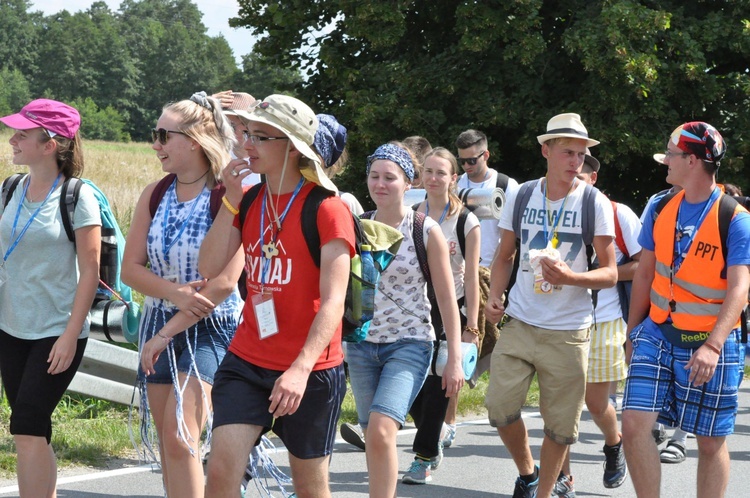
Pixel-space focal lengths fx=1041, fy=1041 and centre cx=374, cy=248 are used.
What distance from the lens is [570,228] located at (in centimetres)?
539

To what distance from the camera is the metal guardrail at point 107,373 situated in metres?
7.05

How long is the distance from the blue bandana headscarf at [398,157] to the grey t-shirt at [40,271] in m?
1.41

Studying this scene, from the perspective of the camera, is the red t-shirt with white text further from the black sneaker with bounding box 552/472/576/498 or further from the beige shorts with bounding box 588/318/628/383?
the beige shorts with bounding box 588/318/628/383

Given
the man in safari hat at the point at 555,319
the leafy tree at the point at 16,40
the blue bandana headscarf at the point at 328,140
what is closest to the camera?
the blue bandana headscarf at the point at 328,140

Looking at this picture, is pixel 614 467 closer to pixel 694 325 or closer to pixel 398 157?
pixel 694 325

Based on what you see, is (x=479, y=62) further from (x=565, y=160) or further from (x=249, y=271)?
(x=249, y=271)

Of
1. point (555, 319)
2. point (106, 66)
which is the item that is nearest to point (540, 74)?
point (555, 319)

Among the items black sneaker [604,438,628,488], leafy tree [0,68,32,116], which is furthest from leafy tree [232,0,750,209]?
leafy tree [0,68,32,116]

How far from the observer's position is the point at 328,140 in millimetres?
4152

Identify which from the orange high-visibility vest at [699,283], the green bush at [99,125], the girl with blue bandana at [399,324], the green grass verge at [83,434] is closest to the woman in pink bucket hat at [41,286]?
the girl with blue bandana at [399,324]

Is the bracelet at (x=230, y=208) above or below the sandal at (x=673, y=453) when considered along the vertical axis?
above

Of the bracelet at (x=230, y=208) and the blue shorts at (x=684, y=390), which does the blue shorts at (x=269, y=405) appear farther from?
the blue shorts at (x=684, y=390)

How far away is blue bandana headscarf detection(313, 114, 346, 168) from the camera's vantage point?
412 centimetres

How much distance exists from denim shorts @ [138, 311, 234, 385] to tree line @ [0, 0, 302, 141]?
231 ft
